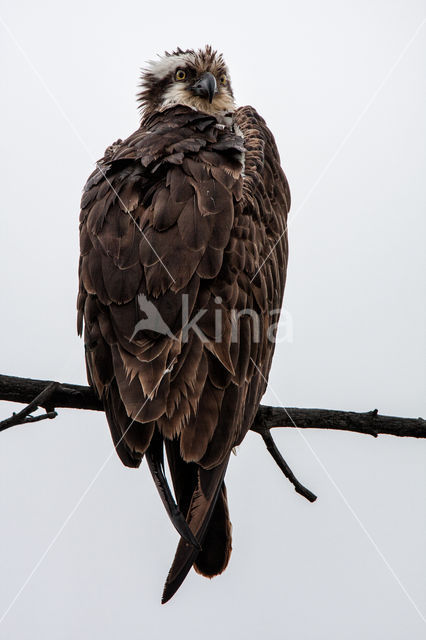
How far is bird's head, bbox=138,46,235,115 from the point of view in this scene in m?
6.60

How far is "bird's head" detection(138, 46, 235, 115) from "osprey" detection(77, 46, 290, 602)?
197 cm

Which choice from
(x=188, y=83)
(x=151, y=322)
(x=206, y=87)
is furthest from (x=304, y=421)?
(x=188, y=83)

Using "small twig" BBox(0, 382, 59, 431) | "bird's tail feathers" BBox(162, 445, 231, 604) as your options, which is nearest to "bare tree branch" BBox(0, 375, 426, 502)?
"small twig" BBox(0, 382, 59, 431)

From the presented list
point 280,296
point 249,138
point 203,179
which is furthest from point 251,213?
point 249,138

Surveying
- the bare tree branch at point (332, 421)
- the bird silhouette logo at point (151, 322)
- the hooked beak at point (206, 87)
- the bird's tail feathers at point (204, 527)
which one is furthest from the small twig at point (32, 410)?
the hooked beak at point (206, 87)

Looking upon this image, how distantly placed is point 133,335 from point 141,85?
4092 millimetres

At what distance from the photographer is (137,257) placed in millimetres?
3877

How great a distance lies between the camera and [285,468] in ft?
13.7

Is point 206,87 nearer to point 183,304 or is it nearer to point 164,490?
point 183,304

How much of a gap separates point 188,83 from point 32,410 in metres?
4.18

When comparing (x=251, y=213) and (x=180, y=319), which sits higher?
(x=251, y=213)

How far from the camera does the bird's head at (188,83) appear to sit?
21.7 feet

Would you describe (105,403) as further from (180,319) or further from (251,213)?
(251,213)

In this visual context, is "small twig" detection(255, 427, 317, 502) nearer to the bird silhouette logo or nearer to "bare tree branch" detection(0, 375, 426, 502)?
"bare tree branch" detection(0, 375, 426, 502)
